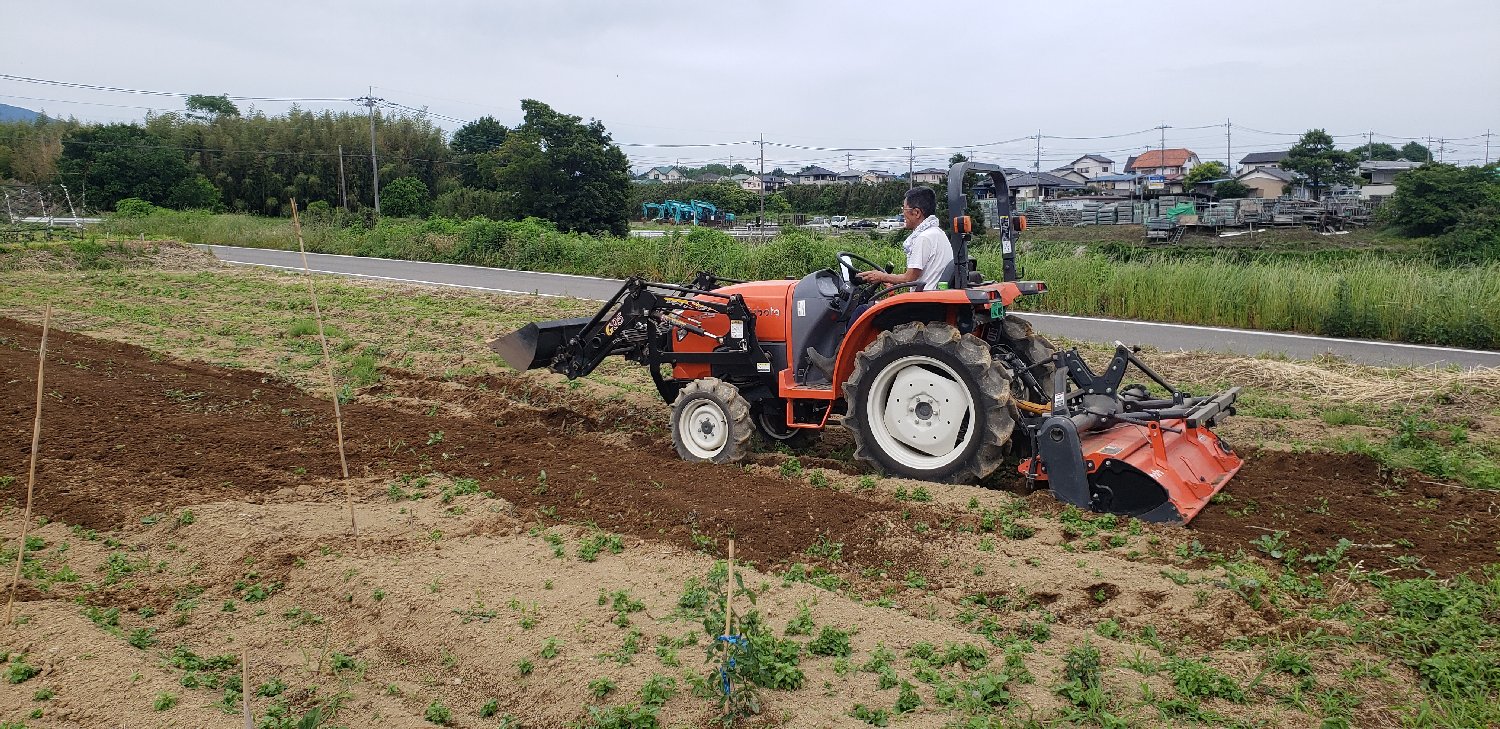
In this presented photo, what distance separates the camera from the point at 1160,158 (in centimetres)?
9831

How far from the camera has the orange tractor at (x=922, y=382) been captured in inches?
232

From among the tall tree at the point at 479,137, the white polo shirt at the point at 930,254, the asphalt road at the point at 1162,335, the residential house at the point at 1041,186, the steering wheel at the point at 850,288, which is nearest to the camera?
the white polo shirt at the point at 930,254

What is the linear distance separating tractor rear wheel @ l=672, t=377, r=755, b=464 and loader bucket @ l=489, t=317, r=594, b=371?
1.20 meters

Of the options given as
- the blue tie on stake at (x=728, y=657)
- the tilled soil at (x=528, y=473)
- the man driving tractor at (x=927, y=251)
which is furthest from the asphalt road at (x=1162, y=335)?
the blue tie on stake at (x=728, y=657)

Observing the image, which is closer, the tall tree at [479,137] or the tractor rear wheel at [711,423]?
the tractor rear wheel at [711,423]

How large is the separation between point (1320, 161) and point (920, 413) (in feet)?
199

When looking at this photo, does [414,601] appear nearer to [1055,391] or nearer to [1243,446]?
[1055,391]

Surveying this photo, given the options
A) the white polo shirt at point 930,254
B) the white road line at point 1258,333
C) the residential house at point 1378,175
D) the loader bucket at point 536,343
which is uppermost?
the residential house at point 1378,175

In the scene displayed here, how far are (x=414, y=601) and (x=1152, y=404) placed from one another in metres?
4.44

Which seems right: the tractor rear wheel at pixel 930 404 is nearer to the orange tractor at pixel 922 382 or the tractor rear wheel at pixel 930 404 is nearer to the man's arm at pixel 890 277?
the orange tractor at pixel 922 382

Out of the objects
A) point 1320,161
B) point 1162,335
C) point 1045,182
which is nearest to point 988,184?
point 1162,335

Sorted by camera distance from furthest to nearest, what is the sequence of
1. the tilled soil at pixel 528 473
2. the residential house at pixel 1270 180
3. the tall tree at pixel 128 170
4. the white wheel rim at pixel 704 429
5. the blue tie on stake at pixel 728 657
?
1. the residential house at pixel 1270 180
2. the tall tree at pixel 128 170
3. the white wheel rim at pixel 704 429
4. the tilled soil at pixel 528 473
5. the blue tie on stake at pixel 728 657

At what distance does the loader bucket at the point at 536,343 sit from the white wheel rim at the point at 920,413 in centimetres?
255

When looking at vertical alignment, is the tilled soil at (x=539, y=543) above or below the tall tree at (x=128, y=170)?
below
